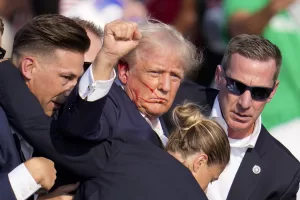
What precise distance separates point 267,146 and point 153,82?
1.09 m

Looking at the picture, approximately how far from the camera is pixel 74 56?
13.9 feet

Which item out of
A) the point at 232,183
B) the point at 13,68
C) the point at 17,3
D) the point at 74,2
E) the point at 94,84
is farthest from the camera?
the point at 17,3

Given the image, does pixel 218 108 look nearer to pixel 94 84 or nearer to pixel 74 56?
pixel 74 56

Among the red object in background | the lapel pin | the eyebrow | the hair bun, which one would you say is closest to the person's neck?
the lapel pin

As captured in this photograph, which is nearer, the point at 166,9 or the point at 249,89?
the point at 249,89

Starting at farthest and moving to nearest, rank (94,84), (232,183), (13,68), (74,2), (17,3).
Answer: (17,3)
(74,2)
(232,183)
(13,68)
(94,84)

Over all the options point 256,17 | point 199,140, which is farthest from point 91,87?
point 256,17

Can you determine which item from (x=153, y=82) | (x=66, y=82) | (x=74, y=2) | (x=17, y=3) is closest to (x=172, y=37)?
(x=153, y=82)

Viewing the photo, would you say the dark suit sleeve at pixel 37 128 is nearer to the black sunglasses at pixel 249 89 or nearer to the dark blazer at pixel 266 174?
the dark blazer at pixel 266 174

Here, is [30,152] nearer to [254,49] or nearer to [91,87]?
[91,87]

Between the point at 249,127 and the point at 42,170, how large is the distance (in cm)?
164

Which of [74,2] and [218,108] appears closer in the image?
[218,108]

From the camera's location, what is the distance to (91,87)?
3.59 m

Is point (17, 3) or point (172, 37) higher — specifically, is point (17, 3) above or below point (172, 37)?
below
